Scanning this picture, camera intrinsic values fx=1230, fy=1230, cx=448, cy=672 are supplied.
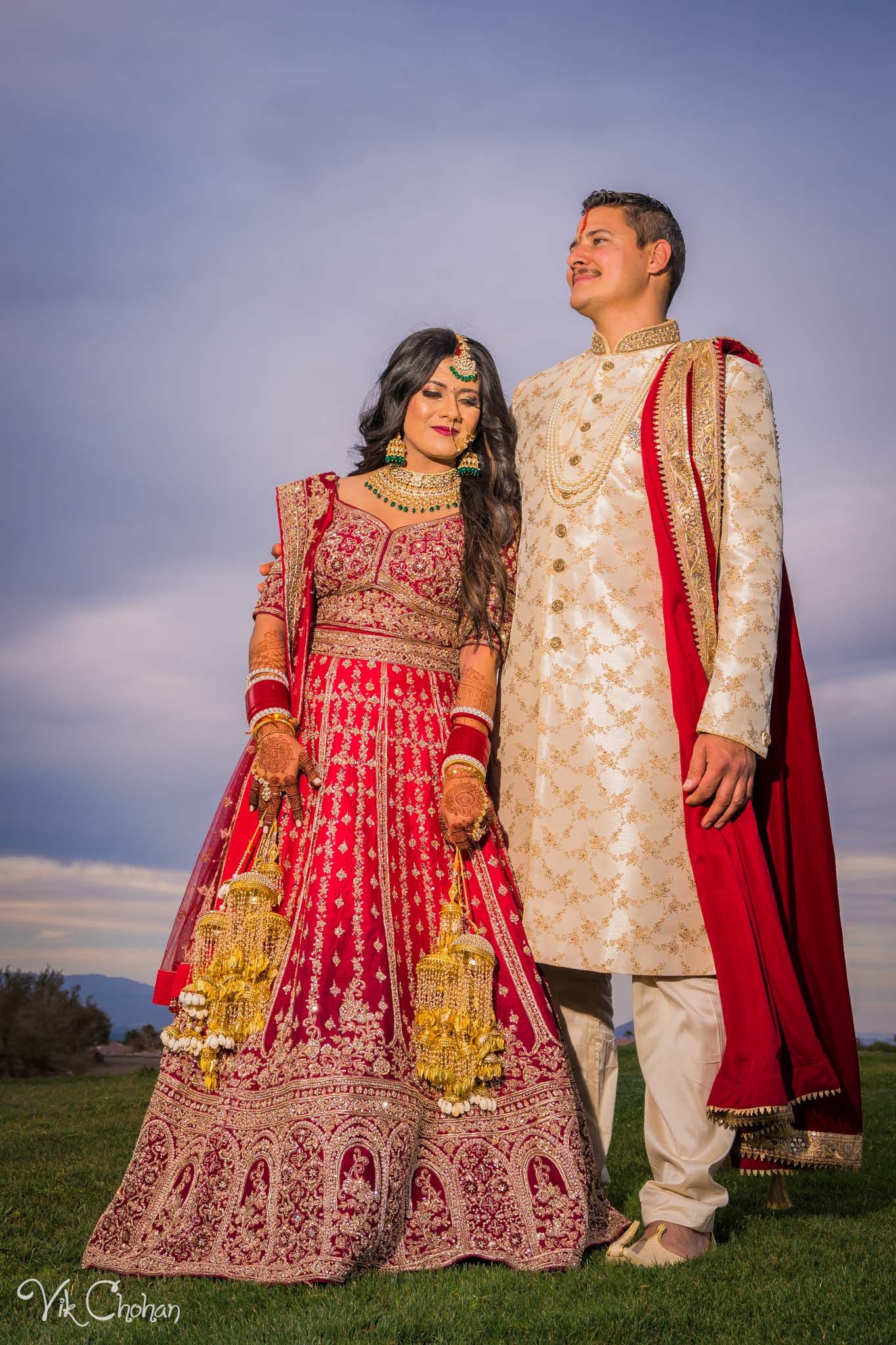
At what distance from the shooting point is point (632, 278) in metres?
3.94

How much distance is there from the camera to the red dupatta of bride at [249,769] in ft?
12.0

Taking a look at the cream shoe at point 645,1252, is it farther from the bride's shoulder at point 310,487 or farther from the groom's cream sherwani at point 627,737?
the bride's shoulder at point 310,487

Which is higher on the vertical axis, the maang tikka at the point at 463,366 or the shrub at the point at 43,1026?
the maang tikka at the point at 463,366

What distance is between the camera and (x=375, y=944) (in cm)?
335

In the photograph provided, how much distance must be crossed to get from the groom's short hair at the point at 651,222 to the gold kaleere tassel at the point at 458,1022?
2.23m

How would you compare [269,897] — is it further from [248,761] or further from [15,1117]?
[15,1117]

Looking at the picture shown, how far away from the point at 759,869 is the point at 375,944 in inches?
42.3

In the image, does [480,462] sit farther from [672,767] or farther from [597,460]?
[672,767]

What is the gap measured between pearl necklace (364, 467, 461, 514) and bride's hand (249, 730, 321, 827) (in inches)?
33.5

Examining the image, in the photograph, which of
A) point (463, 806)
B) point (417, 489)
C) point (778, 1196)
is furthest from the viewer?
point (778, 1196)

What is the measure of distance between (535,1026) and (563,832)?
0.56 meters

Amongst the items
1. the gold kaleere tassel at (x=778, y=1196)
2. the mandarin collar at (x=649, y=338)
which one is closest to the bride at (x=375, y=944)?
the mandarin collar at (x=649, y=338)

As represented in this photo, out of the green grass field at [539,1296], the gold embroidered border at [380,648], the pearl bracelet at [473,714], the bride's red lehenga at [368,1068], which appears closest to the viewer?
the green grass field at [539,1296]

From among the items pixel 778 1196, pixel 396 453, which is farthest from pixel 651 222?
pixel 778 1196
